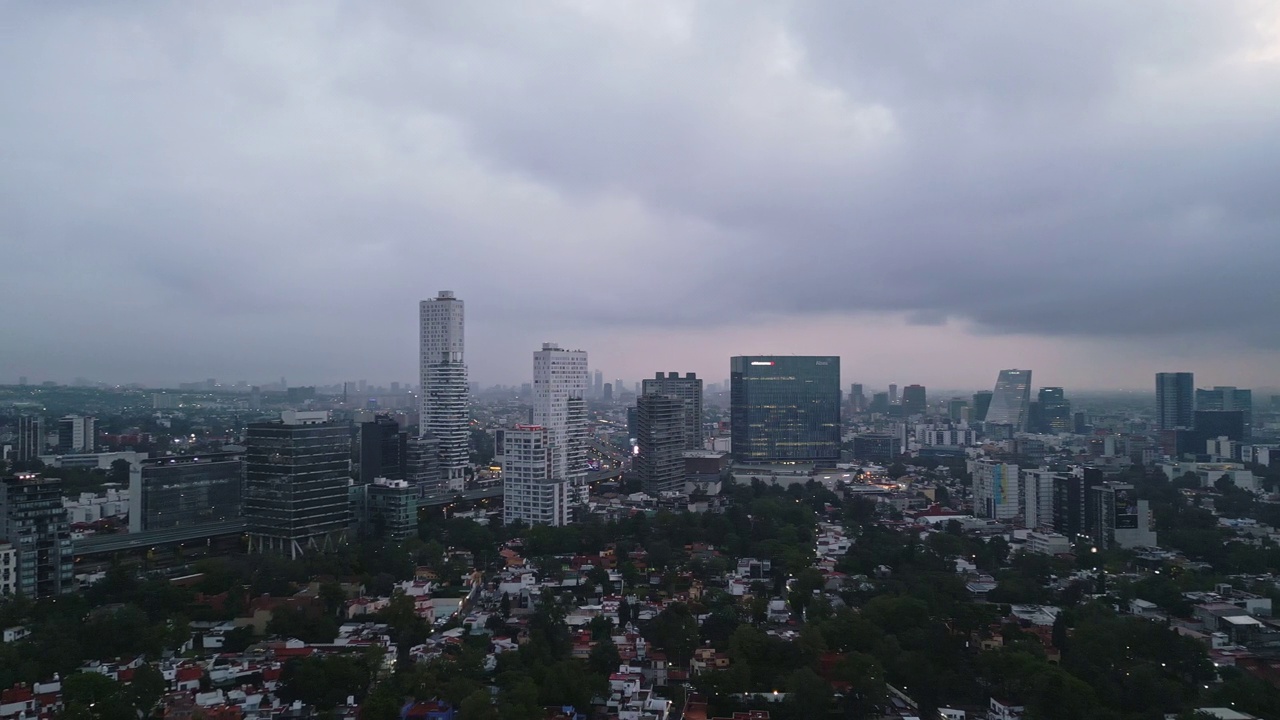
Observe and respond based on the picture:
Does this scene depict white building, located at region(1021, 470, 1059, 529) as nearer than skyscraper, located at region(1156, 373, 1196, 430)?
Yes

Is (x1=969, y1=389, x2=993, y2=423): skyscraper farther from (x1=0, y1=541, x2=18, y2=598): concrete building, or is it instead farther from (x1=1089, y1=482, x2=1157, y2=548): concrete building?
(x1=0, y1=541, x2=18, y2=598): concrete building

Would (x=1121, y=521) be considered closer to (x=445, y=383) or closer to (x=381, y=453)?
(x=381, y=453)

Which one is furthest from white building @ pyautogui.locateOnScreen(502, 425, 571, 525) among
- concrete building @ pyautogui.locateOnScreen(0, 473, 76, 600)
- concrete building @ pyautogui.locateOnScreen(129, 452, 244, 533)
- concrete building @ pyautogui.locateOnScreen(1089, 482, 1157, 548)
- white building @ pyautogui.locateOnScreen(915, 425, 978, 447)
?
white building @ pyautogui.locateOnScreen(915, 425, 978, 447)

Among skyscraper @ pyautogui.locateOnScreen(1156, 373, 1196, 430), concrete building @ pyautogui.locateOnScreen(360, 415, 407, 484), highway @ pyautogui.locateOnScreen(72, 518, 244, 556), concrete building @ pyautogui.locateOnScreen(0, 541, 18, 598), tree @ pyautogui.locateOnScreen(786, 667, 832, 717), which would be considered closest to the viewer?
tree @ pyautogui.locateOnScreen(786, 667, 832, 717)

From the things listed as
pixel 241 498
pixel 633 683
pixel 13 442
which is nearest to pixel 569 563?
pixel 633 683

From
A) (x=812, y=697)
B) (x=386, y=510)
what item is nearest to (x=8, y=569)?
(x=386, y=510)

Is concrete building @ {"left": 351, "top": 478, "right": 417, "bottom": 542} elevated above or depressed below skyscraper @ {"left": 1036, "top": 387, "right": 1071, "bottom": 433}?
below

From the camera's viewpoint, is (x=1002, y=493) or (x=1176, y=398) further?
(x=1176, y=398)
